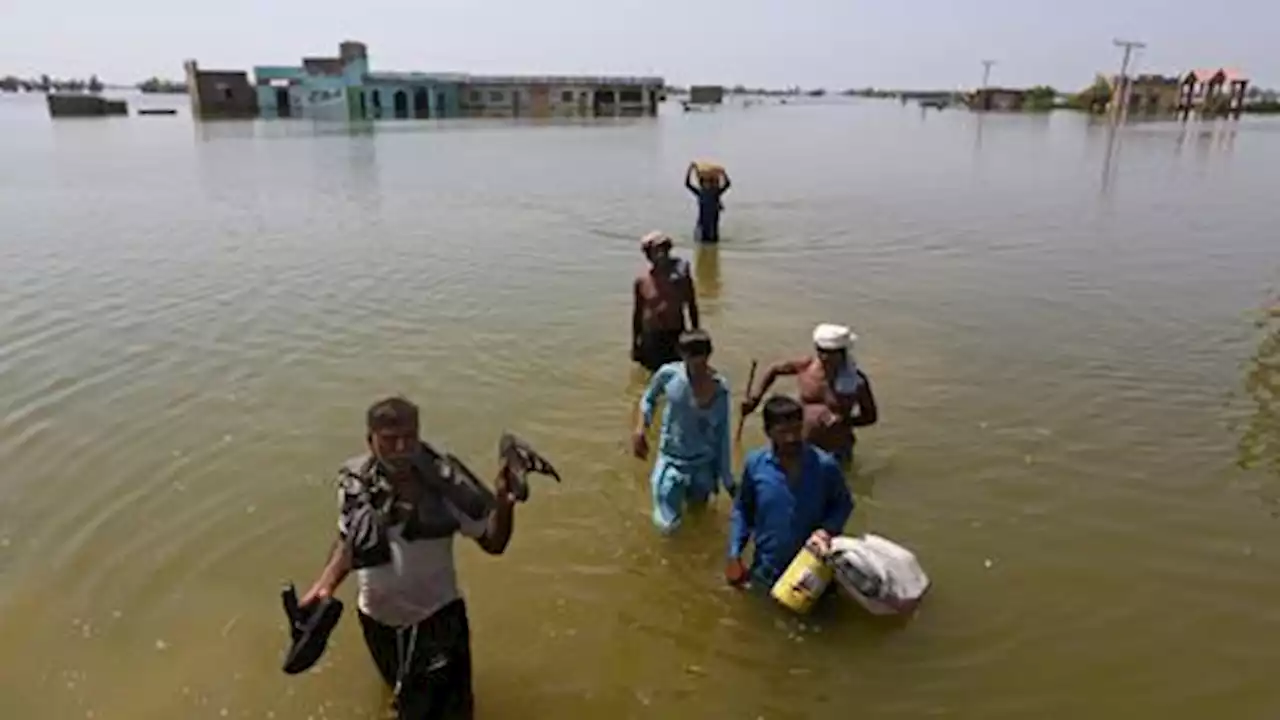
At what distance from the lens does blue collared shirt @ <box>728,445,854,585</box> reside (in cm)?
475

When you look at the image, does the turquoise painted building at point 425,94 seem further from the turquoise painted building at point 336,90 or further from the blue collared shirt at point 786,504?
the blue collared shirt at point 786,504

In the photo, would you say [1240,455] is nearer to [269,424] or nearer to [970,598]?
[970,598]

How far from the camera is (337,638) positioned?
5.09 meters

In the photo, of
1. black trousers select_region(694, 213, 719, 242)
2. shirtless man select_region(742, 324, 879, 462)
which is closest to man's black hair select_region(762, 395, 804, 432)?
shirtless man select_region(742, 324, 879, 462)

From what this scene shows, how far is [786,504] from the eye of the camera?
4.77 meters

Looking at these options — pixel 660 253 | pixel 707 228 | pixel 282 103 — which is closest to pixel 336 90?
pixel 282 103

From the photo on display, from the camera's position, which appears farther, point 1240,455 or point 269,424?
point 269,424

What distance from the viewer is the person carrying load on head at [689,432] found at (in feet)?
18.2

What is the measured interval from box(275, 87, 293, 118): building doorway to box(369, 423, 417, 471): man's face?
279 feet

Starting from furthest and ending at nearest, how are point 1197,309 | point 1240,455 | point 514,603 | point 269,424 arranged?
point 1197,309, point 269,424, point 1240,455, point 514,603

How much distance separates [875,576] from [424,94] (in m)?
87.7

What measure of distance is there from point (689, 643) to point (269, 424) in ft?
16.0

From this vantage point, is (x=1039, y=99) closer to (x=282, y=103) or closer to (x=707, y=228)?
(x=282, y=103)

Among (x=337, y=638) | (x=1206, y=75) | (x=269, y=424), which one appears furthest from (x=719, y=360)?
(x=1206, y=75)
